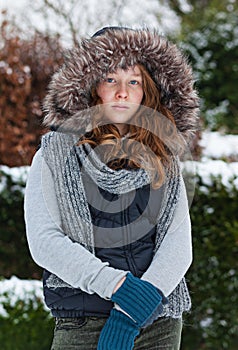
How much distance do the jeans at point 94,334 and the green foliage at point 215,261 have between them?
2.02 metres

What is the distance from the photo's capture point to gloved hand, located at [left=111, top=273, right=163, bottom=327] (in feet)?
7.15

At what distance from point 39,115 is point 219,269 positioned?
2691 mm

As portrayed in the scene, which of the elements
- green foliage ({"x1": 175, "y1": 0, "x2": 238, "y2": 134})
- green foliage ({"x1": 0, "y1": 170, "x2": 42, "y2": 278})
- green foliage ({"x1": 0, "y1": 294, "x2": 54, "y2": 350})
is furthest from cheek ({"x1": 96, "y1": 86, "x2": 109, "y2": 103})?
green foliage ({"x1": 175, "y1": 0, "x2": 238, "y2": 134})

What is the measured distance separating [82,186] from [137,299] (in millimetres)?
443

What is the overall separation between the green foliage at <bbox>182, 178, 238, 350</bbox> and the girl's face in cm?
198

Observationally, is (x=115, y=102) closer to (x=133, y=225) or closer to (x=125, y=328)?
(x=133, y=225)

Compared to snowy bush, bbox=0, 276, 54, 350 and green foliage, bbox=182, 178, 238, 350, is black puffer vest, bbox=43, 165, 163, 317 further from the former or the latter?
green foliage, bbox=182, 178, 238, 350

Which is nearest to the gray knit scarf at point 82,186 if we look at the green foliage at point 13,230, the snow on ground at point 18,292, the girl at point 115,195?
the girl at point 115,195

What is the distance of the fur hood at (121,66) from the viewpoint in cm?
255

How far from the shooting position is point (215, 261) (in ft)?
14.7

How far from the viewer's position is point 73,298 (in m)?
2.34

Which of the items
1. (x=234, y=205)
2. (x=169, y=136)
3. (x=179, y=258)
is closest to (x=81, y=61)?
(x=169, y=136)

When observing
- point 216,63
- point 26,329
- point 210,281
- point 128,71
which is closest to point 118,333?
point 128,71

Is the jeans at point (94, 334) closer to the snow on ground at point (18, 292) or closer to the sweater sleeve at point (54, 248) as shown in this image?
the sweater sleeve at point (54, 248)
